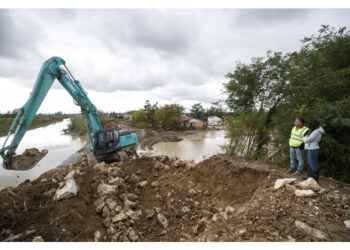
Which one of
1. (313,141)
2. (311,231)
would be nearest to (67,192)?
(311,231)

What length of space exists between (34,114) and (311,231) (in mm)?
6900

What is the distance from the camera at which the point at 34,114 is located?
4.28 meters

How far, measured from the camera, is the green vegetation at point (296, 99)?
3568 mm

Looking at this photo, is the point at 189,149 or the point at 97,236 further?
the point at 189,149

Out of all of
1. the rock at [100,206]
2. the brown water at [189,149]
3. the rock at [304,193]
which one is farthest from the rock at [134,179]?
the brown water at [189,149]

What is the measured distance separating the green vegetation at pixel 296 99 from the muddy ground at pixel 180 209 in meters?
1.57

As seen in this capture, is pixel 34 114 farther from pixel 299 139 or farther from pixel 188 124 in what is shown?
pixel 188 124

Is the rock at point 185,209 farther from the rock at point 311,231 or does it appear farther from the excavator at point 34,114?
the excavator at point 34,114

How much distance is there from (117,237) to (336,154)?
5.67m

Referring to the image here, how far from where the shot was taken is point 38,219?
2.61m

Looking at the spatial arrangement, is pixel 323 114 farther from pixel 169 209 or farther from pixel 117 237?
pixel 117 237

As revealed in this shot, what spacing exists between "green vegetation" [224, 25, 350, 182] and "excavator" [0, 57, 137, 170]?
18.4 feet

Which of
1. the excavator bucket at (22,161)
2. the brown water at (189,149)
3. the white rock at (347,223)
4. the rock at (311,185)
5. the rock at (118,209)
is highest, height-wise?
the excavator bucket at (22,161)

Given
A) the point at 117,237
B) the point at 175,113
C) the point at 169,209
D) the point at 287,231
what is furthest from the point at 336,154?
the point at 175,113
